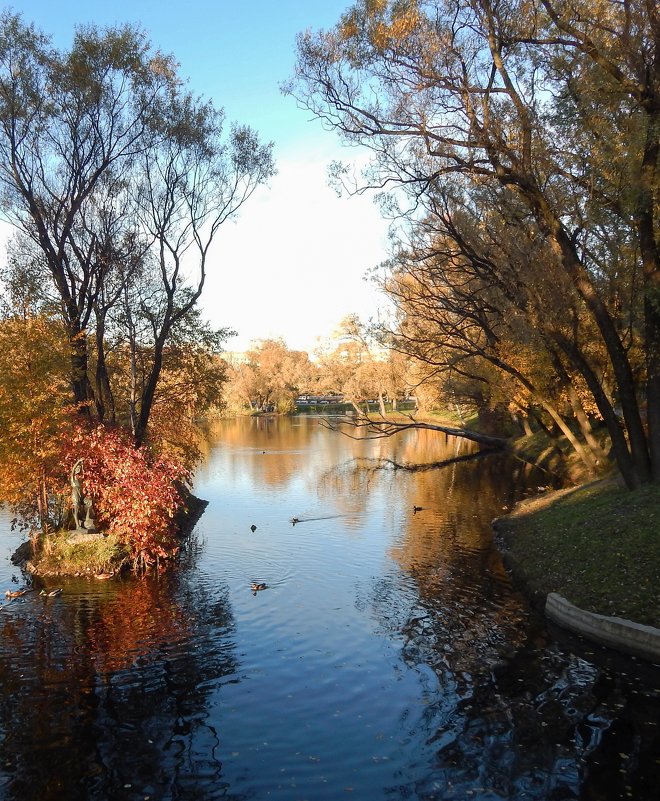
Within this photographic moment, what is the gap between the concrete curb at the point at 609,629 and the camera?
443 inches

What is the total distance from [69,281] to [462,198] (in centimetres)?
1563

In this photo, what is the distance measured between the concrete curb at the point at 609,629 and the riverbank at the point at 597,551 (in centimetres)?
31

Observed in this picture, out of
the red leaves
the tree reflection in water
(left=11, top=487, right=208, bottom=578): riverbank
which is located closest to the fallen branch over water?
the red leaves

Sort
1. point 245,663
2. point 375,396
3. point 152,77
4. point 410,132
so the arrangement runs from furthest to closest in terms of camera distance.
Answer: point 375,396, point 152,77, point 410,132, point 245,663

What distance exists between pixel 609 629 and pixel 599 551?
10.9 ft

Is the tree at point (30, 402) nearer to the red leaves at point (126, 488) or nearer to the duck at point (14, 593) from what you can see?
the red leaves at point (126, 488)

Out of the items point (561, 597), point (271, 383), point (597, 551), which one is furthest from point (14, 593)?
point (271, 383)

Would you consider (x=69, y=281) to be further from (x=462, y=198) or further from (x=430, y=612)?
(x=430, y=612)

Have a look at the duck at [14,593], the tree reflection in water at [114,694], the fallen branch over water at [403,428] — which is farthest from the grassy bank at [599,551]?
the duck at [14,593]

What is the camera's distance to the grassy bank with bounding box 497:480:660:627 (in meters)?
12.9

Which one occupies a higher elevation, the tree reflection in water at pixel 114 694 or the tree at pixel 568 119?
the tree at pixel 568 119

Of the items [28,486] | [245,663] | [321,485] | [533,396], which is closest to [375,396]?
[321,485]

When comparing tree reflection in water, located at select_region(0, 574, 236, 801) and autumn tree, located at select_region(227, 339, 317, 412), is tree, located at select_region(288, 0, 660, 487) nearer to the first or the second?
tree reflection in water, located at select_region(0, 574, 236, 801)

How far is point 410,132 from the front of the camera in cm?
1748
